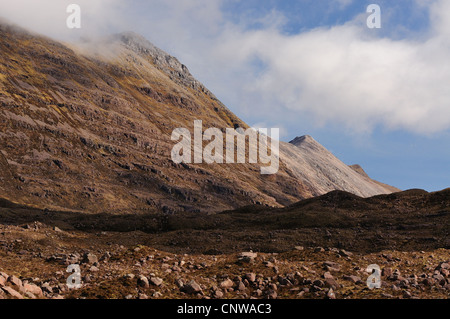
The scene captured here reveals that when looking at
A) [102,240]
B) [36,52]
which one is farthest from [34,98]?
[102,240]

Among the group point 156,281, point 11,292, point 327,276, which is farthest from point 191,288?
point 11,292

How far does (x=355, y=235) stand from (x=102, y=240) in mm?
27072

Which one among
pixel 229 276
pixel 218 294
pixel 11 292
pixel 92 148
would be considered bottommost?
pixel 218 294

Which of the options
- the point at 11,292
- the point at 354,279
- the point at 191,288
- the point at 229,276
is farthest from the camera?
the point at 229,276

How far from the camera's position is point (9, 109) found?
119250 millimetres

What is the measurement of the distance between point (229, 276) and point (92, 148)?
12440cm

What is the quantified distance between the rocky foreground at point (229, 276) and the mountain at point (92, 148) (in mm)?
79988

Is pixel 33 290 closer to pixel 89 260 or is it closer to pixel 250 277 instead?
pixel 89 260

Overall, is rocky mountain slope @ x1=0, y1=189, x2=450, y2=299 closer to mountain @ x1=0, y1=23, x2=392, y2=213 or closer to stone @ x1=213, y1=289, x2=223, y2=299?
stone @ x1=213, y1=289, x2=223, y2=299

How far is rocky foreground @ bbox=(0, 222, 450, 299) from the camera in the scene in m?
14.0

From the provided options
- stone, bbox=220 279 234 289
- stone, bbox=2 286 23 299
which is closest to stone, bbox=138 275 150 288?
stone, bbox=220 279 234 289

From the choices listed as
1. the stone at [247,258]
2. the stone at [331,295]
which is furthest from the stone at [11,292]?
the stone at [331,295]

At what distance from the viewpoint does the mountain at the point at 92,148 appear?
105 meters

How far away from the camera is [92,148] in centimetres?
13012
